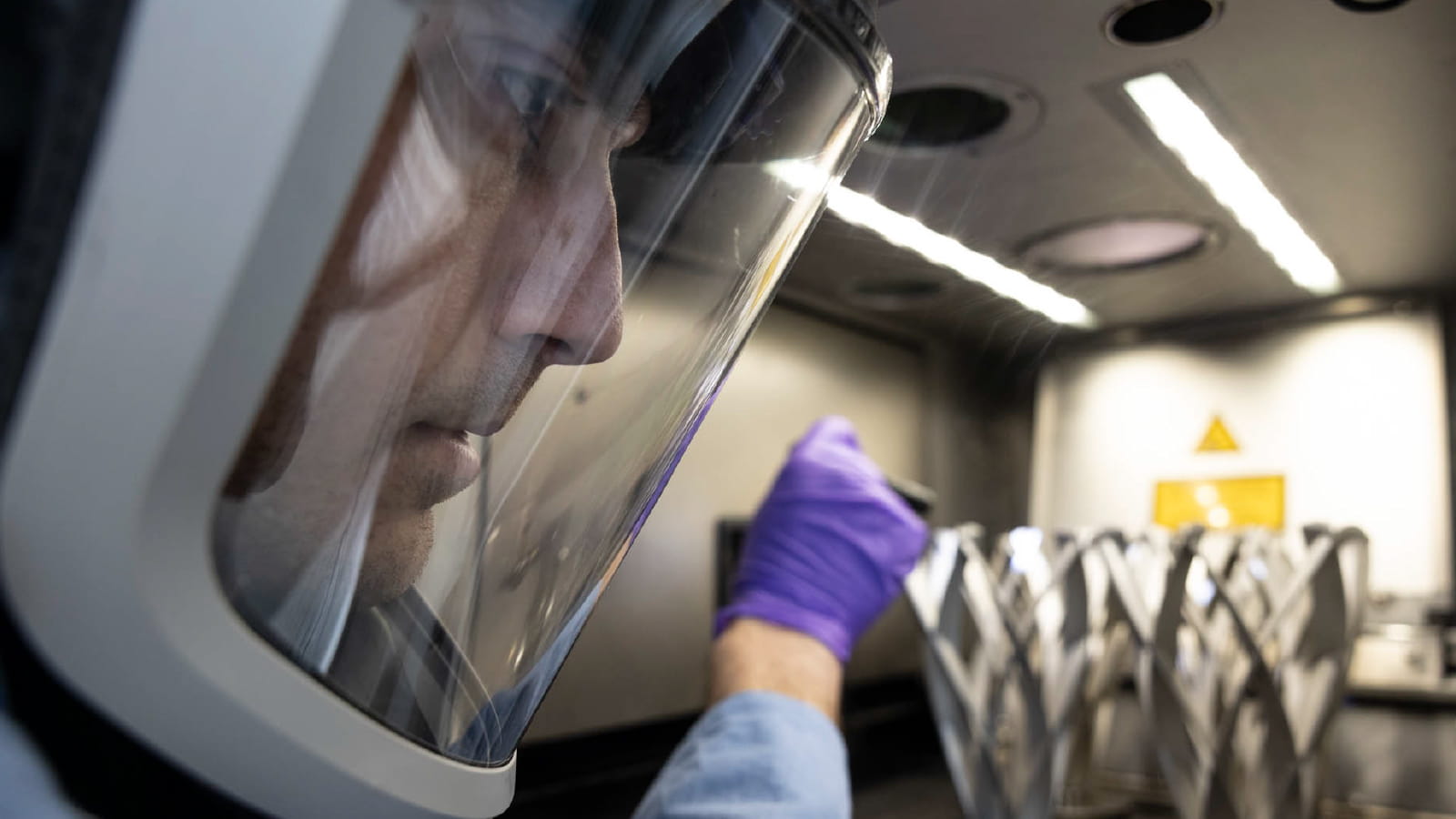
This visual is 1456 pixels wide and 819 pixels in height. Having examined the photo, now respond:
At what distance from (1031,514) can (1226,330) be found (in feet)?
0.86

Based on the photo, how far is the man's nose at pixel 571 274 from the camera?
0.29 meters

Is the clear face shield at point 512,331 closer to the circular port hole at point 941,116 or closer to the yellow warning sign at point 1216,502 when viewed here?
the circular port hole at point 941,116

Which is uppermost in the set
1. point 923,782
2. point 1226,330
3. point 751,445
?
point 1226,330

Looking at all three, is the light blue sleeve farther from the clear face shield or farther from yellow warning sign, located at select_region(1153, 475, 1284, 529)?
yellow warning sign, located at select_region(1153, 475, 1284, 529)

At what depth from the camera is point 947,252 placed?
0.65 metres

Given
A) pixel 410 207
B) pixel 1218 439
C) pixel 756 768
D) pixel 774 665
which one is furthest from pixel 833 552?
pixel 410 207

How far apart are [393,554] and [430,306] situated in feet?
0.31

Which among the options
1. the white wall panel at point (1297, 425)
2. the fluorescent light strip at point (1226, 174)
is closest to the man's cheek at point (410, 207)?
the fluorescent light strip at point (1226, 174)

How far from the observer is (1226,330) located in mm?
828

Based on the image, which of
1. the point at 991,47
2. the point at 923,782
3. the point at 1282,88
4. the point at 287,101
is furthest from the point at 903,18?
the point at 923,782

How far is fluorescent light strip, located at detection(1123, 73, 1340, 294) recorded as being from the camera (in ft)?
1.55

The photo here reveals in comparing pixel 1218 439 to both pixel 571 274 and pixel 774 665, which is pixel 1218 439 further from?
pixel 571 274

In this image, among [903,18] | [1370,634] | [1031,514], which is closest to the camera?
[903,18]

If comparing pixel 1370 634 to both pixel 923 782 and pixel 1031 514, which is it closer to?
pixel 1031 514
